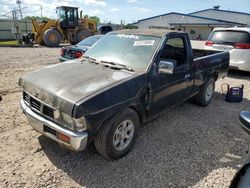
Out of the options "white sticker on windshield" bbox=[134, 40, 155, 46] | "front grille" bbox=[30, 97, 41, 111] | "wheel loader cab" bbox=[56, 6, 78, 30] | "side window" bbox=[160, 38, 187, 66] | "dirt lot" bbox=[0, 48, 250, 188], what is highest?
"wheel loader cab" bbox=[56, 6, 78, 30]

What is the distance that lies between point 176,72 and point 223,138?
1.48 m

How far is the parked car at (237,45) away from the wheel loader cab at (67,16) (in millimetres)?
14489

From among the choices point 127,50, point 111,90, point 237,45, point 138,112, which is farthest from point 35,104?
point 237,45

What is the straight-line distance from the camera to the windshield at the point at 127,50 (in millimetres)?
3895

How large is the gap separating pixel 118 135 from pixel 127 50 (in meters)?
1.53

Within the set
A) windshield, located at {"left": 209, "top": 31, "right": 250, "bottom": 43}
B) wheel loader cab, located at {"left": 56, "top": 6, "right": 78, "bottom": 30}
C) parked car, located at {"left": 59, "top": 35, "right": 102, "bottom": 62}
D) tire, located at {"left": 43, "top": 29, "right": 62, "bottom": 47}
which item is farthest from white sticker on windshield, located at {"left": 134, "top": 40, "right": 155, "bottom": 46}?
wheel loader cab, located at {"left": 56, "top": 6, "right": 78, "bottom": 30}

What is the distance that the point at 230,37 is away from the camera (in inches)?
355

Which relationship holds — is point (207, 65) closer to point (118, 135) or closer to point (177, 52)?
point (177, 52)

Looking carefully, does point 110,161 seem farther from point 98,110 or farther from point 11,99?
point 11,99

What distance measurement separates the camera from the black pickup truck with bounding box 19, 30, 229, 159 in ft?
9.74

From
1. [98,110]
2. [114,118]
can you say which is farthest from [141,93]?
[98,110]

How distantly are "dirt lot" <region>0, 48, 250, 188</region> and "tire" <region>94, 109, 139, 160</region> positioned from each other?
0.57 feet

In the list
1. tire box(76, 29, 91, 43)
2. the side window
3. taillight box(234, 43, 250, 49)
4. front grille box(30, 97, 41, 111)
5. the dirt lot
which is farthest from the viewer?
tire box(76, 29, 91, 43)

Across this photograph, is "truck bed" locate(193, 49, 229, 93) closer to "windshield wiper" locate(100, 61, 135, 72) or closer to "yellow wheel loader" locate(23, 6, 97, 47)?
"windshield wiper" locate(100, 61, 135, 72)
